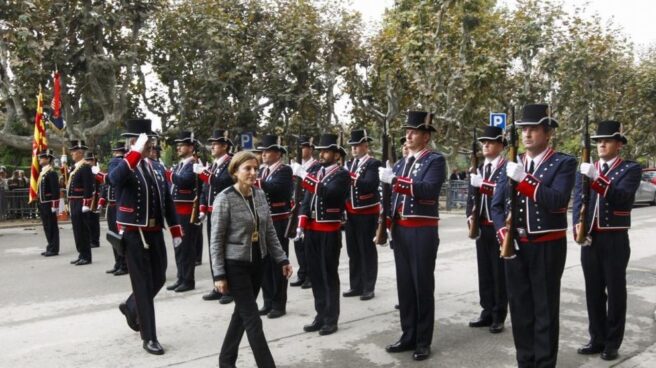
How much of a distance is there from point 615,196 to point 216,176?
16.1 feet

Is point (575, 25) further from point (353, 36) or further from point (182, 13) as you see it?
point (182, 13)

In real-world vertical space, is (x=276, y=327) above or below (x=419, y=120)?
below

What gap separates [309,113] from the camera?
1095 inches

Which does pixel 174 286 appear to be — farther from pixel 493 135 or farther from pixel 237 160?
pixel 493 135

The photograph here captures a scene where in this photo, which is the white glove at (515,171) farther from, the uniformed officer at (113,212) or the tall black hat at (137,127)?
the uniformed officer at (113,212)

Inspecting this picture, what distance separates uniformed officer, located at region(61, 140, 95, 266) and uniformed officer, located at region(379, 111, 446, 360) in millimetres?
7373

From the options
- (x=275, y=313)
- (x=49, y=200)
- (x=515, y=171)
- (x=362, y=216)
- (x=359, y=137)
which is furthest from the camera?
(x=49, y=200)

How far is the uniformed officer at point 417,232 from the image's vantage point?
5.89 m

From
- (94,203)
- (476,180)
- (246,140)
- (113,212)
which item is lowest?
(113,212)

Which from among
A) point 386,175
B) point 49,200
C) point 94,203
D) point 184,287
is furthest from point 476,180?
point 49,200

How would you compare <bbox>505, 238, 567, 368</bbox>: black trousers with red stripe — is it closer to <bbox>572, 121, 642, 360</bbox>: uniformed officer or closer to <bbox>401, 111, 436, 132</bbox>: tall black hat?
<bbox>572, 121, 642, 360</bbox>: uniformed officer

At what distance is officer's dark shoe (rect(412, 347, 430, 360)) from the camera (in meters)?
5.76

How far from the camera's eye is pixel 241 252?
16.4 feet

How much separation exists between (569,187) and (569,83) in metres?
23.3
